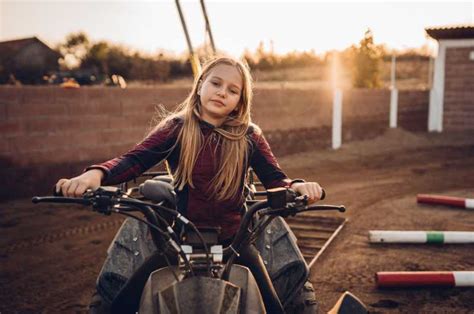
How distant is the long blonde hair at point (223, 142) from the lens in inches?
97.4

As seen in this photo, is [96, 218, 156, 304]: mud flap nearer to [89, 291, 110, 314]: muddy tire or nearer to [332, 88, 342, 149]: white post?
[89, 291, 110, 314]: muddy tire

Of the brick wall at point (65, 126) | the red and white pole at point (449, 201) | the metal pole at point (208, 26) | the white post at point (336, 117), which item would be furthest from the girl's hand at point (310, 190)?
the white post at point (336, 117)

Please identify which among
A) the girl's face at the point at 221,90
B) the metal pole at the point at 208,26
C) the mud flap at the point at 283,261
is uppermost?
the metal pole at the point at 208,26

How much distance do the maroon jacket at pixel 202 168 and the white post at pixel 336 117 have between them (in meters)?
11.0

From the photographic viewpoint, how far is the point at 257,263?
7.24ft

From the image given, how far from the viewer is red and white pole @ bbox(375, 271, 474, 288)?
4.09m

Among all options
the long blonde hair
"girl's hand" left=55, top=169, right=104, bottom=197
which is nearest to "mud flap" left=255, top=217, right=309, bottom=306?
the long blonde hair

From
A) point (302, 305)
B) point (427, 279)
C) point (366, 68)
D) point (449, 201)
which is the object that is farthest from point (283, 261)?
point (366, 68)

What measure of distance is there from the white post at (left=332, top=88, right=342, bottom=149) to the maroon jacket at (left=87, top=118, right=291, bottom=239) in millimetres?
11020

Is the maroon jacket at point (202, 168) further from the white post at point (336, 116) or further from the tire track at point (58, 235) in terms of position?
the white post at point (336, 116)

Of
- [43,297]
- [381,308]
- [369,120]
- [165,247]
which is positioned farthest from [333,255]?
[369,120]

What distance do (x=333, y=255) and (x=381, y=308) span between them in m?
1.22

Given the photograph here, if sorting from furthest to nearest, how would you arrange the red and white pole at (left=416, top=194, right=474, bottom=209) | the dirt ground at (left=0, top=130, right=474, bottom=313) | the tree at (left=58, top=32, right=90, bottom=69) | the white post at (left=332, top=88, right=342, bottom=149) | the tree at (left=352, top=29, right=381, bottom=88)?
the tree at (left=58, top=32, right=90, bottom=69)
the tree at (left=352, top=29, right=381, bottom=88)
the white post at (left=332, top=88, right=342, bottom=149)
the red and white pole at (left=416, top=194, right=474, bottom=209)
the dirt ground at (left=0, top=130, right=474, bottom=313)

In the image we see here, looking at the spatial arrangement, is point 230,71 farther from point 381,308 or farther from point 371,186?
point 371,186
